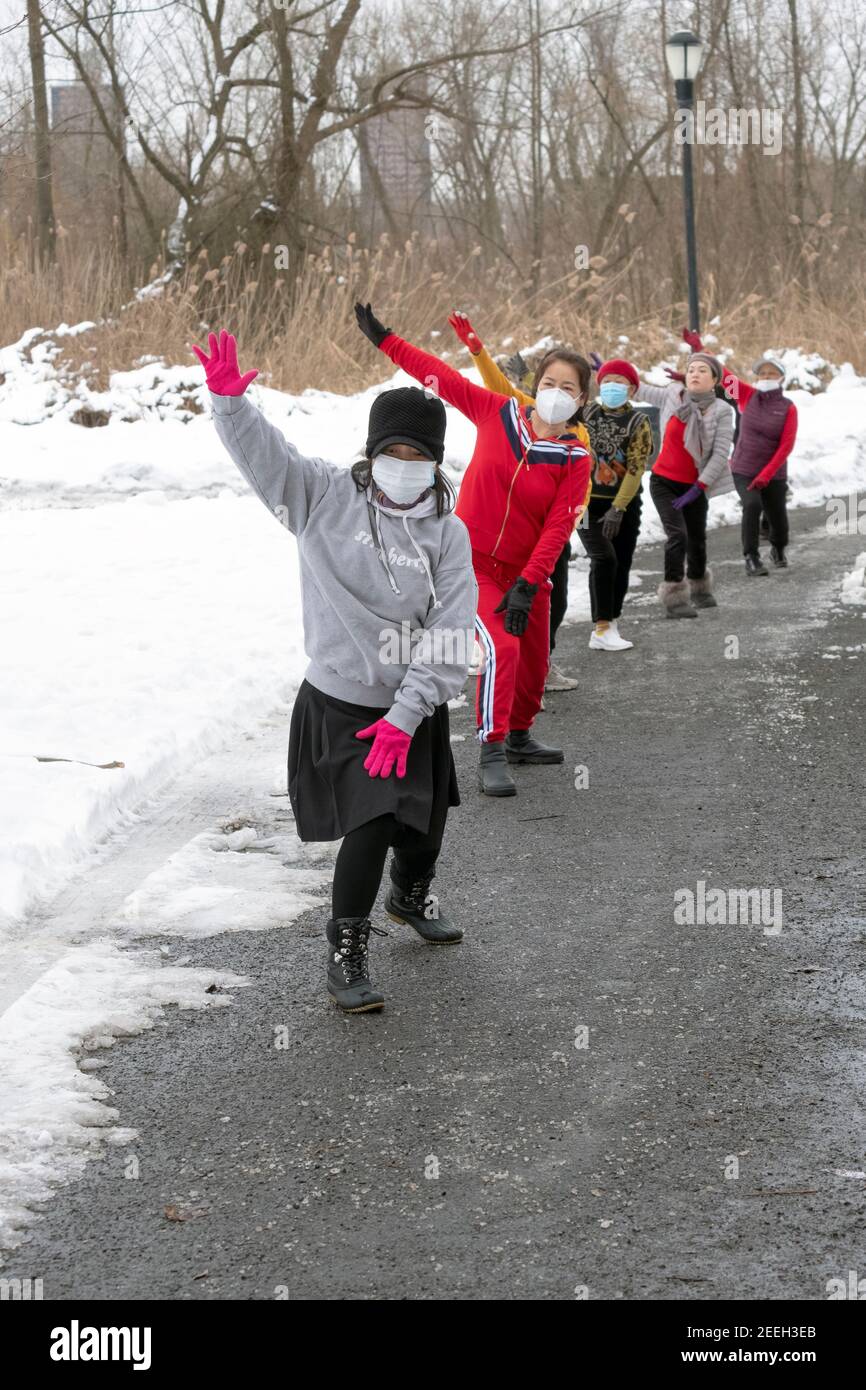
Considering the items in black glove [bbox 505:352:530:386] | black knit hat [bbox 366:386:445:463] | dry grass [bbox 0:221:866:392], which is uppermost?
dry grass [bbox 0:221:866:392]

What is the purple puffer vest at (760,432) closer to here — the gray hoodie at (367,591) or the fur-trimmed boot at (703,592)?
the fur-trimmed boot at (703,592)

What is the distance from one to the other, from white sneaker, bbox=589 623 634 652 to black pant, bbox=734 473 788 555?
2.82 m

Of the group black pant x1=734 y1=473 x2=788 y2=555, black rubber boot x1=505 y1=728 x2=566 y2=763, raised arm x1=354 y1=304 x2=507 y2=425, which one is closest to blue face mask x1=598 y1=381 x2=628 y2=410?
raised arm x1=354 y1=304 x2=507 y2=425

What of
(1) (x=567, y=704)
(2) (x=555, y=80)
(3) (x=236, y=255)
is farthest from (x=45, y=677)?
(2) (x=555, y=80)

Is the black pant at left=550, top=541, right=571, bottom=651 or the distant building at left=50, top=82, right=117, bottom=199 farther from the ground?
the distant building at left=50, top=82, right=117, bottom=199

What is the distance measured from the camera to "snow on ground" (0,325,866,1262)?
4.10m

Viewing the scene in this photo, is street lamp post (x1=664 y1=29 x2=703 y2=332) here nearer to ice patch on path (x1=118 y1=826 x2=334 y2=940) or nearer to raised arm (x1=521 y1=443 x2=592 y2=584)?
raised arm (x1=521 y1=443 x2=592 y2=584)

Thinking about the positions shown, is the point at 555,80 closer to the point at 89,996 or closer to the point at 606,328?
the point at 606,328

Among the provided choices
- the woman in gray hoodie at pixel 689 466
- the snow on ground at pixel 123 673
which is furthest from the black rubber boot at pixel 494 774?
the woman in gray hoodie at pixel 689 466

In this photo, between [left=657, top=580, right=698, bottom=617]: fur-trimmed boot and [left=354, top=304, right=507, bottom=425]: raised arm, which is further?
[left=657, top=580, right=698, bottom=617]: fur-trimmed boot

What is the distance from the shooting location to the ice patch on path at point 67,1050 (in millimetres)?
3357

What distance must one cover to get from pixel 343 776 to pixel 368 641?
366 mm

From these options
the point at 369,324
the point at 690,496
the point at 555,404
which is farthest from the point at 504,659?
the point at 690,496

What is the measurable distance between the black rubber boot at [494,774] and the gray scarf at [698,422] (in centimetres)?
414
